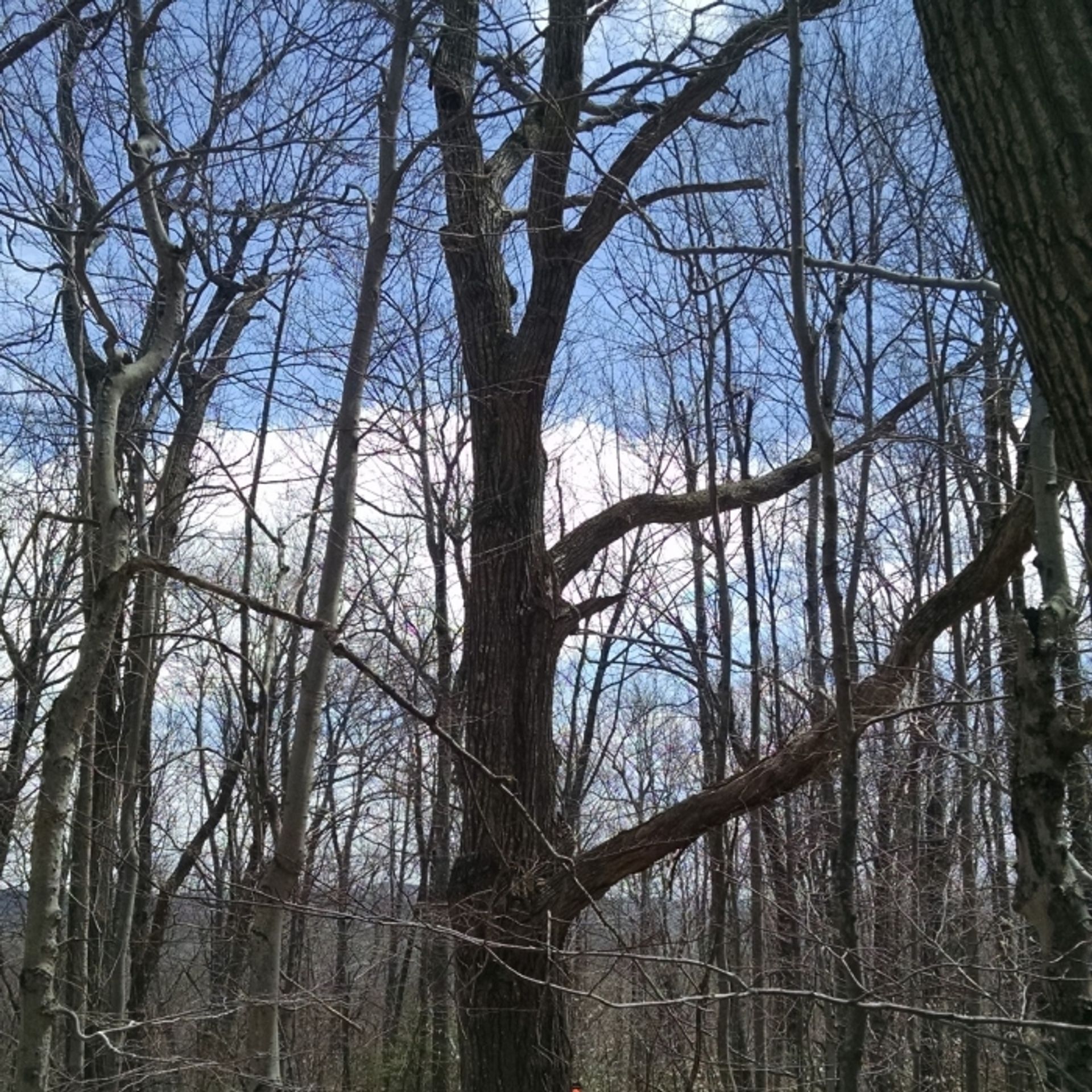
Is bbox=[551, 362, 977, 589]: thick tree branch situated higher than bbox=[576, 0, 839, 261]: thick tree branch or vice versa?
bbox=[576, 0, 839, 261]: thick tree branch

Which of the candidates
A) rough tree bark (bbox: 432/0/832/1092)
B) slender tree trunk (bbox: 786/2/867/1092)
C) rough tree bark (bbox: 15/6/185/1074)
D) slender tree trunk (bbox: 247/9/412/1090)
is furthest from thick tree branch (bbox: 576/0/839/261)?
slender tree trunk (bbox: 786/2/867/1092)

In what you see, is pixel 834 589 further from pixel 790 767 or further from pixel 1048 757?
pixel 790 767

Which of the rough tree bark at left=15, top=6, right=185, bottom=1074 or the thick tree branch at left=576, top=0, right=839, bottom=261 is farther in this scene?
the thick tree branch at left=576, top=0, right=839, bottom=261

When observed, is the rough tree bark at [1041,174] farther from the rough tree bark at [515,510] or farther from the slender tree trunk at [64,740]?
the rough tree bark at [515,510]

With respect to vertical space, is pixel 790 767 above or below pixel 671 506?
below

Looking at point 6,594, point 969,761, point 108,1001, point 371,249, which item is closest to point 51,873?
point 6,594

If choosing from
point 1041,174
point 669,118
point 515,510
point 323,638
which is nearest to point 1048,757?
point 323,638

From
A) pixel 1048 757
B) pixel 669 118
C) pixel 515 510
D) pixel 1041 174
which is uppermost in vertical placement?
pixel 669 118

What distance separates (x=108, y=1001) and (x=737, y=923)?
5102 millimetres

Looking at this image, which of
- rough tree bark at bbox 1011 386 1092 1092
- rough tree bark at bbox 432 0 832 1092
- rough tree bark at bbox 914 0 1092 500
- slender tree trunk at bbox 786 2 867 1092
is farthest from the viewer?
rough tree bark at bbox 432 0 832 1092

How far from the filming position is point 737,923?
28.3 feet

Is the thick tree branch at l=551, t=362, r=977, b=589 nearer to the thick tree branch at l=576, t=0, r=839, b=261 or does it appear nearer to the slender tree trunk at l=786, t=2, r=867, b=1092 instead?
the thick tree branch at l=576, t=0, r=839, b=261

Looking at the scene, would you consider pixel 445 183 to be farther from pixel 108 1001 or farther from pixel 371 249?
pixel 108 1001

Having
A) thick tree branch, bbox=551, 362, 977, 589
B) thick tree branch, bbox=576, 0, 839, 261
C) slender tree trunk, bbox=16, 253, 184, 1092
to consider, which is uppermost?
thick tree branch, bbox=576, 0, 839, 261
